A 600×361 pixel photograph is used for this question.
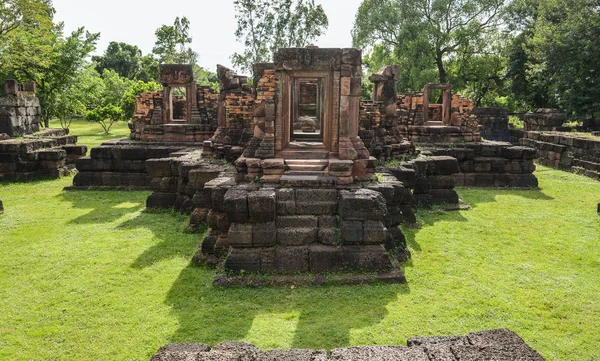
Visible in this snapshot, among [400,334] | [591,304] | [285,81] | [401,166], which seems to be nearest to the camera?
[400,334]

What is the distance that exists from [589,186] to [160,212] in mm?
12485

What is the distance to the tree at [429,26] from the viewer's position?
29.2 meters

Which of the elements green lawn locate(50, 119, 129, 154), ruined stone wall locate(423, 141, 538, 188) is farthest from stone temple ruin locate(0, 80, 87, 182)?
ruined stone wall locate(423, 141, 538, 188)

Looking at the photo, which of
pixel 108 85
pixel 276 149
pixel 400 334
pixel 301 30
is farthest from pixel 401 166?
A: pixel 108 85

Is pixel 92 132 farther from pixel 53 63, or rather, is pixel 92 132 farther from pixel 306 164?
pixel 306 164

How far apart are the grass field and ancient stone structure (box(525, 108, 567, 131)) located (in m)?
14.4

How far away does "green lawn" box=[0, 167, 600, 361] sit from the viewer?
5.21 metres

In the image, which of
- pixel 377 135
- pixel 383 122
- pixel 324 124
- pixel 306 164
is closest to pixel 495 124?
pixel 383 122

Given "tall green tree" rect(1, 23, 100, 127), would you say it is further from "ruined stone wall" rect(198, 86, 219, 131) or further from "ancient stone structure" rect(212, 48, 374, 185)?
"ancient stone structure" rect(212, 48, 374, 185)

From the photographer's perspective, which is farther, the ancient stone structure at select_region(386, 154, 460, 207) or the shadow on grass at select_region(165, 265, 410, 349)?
the ancient stone structure at select_region(386, 154, 460, 207)

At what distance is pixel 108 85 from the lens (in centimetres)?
3562

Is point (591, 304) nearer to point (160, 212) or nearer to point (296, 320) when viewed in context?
point (296, 320)

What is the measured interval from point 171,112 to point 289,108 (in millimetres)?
9424

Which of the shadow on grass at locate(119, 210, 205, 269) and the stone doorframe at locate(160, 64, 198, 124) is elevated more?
the stone doorframe at locate(160, 64, 198, 124)
